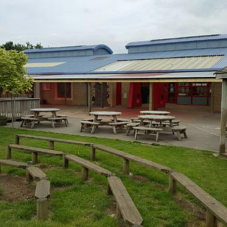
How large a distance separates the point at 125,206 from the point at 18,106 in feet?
35.6

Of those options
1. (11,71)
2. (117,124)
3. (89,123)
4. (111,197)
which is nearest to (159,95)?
(117,124)

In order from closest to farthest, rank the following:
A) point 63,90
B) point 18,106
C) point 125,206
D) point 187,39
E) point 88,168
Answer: point 125,206 < point 88,168 < point 18,106 < point 187,39 < point 63,90

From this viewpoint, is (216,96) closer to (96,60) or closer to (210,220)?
(96,60)

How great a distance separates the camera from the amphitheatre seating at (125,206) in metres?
2.82

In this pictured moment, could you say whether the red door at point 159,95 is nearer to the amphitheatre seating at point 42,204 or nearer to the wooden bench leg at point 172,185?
the wooden bench leg at point 172,185

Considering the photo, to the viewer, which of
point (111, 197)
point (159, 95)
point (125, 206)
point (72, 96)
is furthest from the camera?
point (72, 96)

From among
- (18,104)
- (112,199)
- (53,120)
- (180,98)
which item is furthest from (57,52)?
(112,199)

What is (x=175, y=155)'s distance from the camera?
678 centimetres

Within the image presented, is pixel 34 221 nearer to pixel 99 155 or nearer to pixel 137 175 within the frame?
pixel 137 175

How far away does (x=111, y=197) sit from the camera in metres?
4.14

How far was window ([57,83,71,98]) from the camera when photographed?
22938 mm

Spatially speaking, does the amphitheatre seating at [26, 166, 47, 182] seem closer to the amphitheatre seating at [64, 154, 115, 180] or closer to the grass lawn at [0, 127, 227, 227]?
the grass lawn at [0, 127, 227, 227]

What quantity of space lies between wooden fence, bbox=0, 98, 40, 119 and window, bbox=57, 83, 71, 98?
9.15m

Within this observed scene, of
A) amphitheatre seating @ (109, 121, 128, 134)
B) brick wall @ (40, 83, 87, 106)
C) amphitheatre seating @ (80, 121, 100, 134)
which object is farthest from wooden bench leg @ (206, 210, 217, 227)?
brick wall @ (40, 83, 87, 106)
